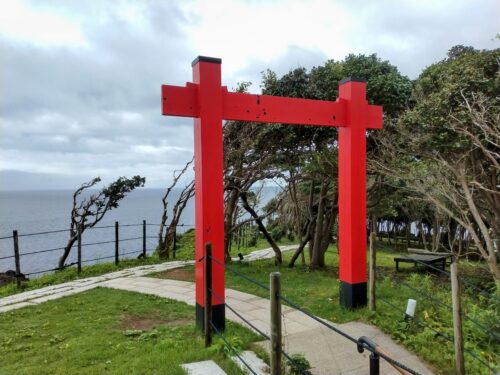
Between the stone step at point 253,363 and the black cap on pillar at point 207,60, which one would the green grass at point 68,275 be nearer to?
the stone step at point 253,363

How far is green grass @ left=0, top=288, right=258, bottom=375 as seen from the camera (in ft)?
10.1

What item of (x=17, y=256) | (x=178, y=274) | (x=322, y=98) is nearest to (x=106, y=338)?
(x=178, y=274)

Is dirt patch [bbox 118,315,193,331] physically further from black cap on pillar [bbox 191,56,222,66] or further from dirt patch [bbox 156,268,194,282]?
black cap on pillar [bbox 191,56,222,66]

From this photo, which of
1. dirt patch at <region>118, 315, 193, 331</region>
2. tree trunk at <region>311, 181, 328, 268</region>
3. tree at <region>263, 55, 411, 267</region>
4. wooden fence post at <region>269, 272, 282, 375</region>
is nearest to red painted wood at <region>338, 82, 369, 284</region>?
dirt patch at <region>118, 315, 193, 331</region>

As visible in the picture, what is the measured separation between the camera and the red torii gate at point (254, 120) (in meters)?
3.80

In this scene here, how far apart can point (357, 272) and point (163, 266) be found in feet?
15.3

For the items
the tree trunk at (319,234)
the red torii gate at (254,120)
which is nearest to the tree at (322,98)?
the tree trunk at (319,234)

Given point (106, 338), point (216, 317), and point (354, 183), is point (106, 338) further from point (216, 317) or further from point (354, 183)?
point (354, 183)

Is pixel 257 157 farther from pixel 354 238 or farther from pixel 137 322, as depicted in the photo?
pixel 137 322

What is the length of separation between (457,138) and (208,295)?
191 inches

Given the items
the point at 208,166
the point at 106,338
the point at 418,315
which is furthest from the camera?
the point at 418,315

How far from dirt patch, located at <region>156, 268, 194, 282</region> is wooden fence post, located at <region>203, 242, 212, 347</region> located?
10.6ft

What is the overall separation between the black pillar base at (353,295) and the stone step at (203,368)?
2.19m

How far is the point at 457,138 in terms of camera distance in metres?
6.04
